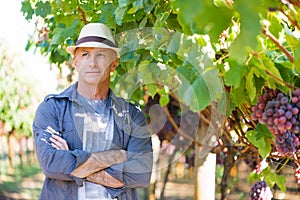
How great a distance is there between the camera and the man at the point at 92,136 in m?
3.51

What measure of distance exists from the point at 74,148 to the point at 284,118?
162cm

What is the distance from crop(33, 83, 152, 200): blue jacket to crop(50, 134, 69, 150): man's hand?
1.2 inches

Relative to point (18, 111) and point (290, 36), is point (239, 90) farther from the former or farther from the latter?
point (18, 111)

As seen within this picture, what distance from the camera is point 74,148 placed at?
3641 mm

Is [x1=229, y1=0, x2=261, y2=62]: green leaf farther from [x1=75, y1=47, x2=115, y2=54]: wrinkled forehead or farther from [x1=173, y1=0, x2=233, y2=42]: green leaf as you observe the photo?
[x1=75, y1=47, x2=115, y2=54]: wrinkled forehead

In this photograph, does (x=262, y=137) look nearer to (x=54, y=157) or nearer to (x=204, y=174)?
(x=54, y=157)

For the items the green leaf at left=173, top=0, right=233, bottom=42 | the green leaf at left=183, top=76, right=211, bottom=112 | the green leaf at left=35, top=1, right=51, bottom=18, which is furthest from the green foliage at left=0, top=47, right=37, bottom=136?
the green leaf at left=173, top=0, right=233, bottom=42

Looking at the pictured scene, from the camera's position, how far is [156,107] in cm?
679

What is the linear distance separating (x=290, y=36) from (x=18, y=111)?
14.2m

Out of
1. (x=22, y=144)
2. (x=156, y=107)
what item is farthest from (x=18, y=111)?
(x=156, y=107)

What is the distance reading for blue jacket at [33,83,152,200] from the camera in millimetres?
3488

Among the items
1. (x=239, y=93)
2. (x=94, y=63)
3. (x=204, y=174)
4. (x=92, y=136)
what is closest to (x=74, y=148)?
(x=92, y=136)

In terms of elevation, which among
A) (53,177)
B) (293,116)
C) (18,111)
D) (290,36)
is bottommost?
(53,177)

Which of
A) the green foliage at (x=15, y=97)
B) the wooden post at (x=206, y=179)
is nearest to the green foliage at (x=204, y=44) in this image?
the wooden post at (x=206, y=179)
